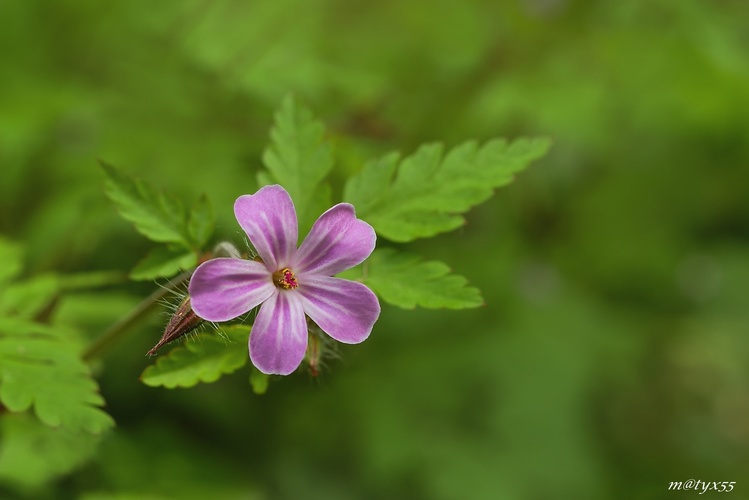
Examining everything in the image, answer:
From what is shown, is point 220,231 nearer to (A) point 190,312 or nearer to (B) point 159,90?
(B) point 159,90

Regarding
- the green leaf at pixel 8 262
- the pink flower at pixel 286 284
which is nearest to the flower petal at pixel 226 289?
the pink flower at pixel 286 284

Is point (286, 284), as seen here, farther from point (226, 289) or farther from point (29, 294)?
point (29, 294)

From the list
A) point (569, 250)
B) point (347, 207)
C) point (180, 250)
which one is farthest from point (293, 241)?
point (569, 250)

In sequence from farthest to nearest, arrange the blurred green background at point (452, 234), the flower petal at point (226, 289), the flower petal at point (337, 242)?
the blurred green background at point (452, 234)
the flower petal at point (337, 242)
the flower petal at point (226, 289)

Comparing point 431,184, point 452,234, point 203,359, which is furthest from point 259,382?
point 452,234

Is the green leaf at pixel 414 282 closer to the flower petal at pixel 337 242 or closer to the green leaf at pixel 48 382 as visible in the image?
the flower petal at pixel 337 242

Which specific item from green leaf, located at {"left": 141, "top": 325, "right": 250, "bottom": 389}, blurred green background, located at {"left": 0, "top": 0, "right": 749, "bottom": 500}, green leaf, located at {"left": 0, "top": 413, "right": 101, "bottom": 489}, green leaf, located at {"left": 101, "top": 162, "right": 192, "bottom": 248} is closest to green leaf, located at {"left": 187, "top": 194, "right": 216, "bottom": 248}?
green leaf, located at {"left": 101, "top": 162, "right": 192, "bottom": 248}
